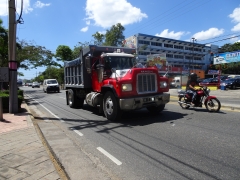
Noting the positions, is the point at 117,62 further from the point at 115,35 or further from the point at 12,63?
the point at 115,35

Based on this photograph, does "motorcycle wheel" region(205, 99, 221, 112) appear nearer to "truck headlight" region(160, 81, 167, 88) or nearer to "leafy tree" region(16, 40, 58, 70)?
"truck headlight" region(160, 81, 167, 88)

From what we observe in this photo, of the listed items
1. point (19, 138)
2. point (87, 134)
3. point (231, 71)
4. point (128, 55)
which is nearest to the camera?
point (19, 138)

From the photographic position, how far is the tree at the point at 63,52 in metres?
46.5

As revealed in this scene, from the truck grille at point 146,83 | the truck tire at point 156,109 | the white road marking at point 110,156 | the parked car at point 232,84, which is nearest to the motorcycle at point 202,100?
the truck tire at point 156,109

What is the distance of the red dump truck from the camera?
7398mm

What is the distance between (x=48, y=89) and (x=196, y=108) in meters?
23.9

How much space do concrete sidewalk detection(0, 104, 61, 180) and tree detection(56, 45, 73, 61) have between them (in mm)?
41726

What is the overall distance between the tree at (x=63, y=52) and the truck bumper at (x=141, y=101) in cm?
4169

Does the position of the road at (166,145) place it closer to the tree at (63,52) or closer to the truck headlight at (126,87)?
the truck headlight at (126,87)

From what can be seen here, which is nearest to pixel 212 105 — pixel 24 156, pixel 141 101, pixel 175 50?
pixel 141 101

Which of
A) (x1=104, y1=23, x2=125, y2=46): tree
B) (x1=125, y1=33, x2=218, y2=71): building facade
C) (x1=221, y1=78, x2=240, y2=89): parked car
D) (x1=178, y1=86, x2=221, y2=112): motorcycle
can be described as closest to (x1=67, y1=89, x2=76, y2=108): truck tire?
(x1=178, y1=86, x2=221, y2=112): motorcycle

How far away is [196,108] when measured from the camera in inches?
388

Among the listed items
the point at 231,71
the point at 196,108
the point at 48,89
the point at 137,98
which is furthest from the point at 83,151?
the point at 231,71

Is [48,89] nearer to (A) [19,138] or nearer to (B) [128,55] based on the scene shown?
(B) [128,55]
